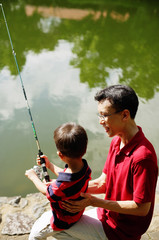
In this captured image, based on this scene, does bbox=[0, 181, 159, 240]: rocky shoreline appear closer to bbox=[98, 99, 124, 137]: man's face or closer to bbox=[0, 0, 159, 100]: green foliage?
bbox=[98, 99, 124, 137]: man's face

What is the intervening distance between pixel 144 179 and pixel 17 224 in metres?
1.87

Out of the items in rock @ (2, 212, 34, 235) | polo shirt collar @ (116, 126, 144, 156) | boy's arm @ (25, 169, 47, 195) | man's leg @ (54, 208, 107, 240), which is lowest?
rock @ (2, 212, 34, 235)

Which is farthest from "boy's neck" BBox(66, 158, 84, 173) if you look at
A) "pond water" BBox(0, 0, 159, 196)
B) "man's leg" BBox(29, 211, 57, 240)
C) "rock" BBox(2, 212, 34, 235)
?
"pond water" BBox(0, 0, 159, 196)

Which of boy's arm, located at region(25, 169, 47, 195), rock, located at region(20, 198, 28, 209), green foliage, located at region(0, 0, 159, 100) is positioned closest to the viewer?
boy's arm, located at region(25, 169, 47, 195)

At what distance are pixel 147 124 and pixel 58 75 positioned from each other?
13.7 ft

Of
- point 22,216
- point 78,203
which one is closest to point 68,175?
point 78,203

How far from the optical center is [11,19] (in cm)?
1783

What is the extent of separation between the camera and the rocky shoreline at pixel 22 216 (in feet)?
8.57

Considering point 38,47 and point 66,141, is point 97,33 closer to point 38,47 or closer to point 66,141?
point 38,47

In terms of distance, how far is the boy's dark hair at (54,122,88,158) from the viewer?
63.9 inches

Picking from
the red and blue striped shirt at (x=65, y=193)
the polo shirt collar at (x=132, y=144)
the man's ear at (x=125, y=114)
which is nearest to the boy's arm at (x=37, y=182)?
the red and blue striped shirt at (x=65, y=193)

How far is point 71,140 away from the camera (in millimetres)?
1621

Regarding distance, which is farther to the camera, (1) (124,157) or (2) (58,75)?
(2) (58,75)

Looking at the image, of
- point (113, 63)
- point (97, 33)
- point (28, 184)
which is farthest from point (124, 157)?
point (97, 33)
